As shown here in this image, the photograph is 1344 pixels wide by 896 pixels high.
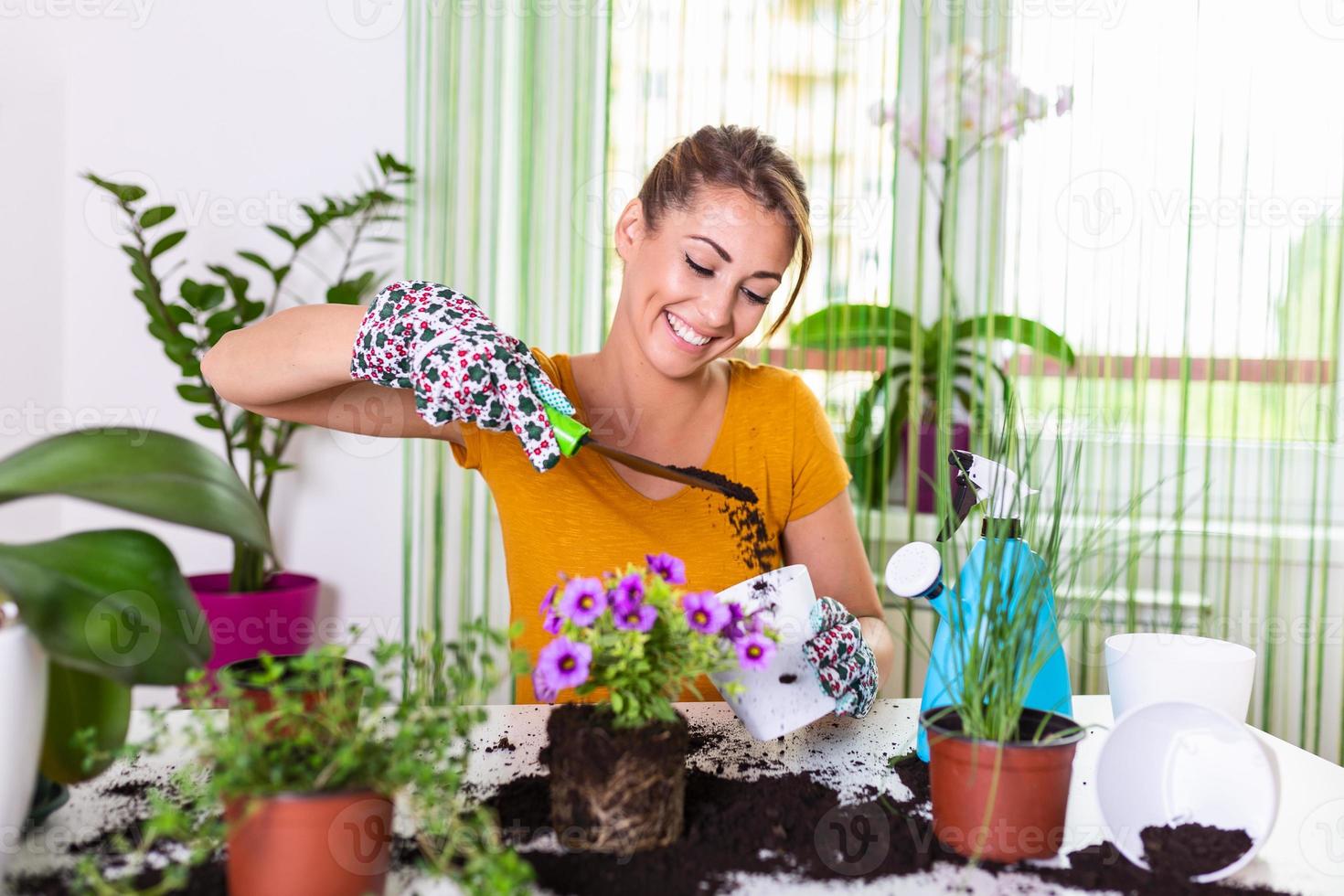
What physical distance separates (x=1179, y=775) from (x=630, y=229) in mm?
963

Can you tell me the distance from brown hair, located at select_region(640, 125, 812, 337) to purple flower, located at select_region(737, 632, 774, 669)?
0.68 meters

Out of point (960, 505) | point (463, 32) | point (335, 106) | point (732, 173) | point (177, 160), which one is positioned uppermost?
point (463, 32)

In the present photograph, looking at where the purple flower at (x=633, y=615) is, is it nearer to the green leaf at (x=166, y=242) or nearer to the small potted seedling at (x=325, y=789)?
the small potted seedling at (x=325, y=789)

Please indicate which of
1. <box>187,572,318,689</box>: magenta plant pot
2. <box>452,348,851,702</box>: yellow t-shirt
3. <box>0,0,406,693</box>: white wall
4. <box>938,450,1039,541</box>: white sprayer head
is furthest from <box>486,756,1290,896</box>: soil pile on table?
<box>0,0,406,693</box>: white wall

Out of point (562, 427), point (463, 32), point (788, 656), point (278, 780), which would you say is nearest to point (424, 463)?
point (463, 32)

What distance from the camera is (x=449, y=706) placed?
63 centimetres

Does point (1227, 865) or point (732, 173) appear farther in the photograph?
point (732, 173)

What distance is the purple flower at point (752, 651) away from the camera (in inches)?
28.5

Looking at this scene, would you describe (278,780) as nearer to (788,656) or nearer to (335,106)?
(788,656)

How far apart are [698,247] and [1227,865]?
2.85ft

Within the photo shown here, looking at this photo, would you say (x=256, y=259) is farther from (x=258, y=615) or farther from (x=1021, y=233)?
(x=1021, y=233)

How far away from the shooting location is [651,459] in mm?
1425

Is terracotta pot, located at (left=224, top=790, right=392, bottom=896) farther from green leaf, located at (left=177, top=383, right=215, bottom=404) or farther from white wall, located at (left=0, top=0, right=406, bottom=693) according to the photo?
white wall, located at (left=0, top=0, right=406, bottom=693)

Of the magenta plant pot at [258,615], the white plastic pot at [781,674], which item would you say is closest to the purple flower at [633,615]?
the white plastic pot at [781,674]
